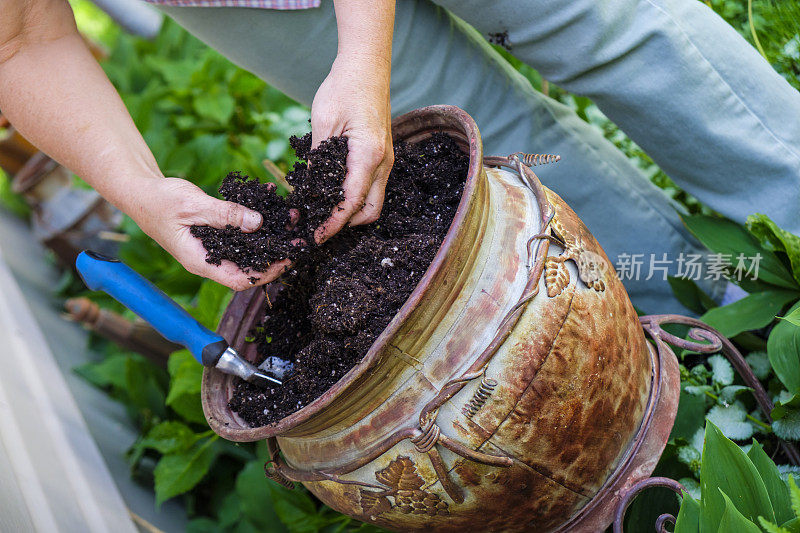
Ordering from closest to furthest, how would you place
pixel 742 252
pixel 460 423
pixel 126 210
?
pixel 460 423 < pixel 126 210 < pixel 742 252

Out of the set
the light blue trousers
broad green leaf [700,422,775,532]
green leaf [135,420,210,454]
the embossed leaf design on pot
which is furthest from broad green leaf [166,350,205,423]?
broad green leaf [700,422,775,532]

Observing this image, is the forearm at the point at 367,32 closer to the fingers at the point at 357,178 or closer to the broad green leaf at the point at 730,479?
the fingers at the point at 357,178

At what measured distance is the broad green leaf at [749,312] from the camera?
1312 millimetres

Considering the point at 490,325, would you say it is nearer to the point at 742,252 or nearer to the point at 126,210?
the point at 126,210

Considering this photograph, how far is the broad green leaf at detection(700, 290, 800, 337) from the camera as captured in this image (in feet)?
4.31

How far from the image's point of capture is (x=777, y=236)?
1230 mm

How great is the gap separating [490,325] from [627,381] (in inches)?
10.4

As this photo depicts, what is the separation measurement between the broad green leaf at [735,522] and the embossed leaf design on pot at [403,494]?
351mm

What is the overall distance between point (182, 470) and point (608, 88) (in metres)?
1.42

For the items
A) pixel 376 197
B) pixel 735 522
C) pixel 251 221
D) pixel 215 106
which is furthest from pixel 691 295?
pixel 215 106

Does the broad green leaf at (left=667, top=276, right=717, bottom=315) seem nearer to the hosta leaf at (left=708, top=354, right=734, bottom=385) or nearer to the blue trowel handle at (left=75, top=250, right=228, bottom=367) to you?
the hosta leaf at (left=708, top=354, right=734, bottom=385)

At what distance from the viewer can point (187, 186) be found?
0.97 meters

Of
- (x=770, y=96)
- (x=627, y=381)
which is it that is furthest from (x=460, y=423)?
(x=770, y=96)

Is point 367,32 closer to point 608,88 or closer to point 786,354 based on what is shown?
point 608,88
